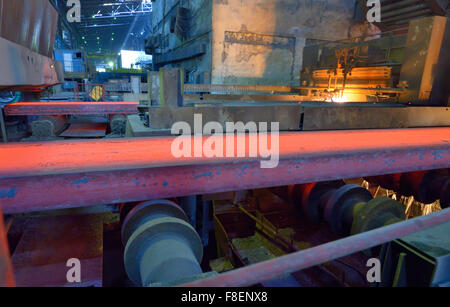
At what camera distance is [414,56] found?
4.25m

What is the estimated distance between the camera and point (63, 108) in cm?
647

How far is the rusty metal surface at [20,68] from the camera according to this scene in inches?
146

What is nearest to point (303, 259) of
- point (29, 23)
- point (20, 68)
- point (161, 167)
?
point (161, 167)

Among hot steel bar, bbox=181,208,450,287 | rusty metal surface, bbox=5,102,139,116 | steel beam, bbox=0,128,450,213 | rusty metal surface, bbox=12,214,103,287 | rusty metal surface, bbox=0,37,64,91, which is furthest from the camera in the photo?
rusty metal surface, bbox=5,102,139,116

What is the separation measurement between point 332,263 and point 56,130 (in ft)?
22.1

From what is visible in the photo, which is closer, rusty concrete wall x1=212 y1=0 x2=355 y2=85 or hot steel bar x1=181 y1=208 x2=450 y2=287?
hot steel bar x1=181 y1=208 x2=450 y2=287

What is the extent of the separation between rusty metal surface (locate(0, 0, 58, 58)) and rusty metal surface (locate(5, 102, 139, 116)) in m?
1.25

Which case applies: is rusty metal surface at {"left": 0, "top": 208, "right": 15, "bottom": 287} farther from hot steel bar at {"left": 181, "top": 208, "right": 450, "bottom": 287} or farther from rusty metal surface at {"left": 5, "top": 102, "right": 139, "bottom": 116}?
rusty metal surface at {"left": 5, "top": 102, "right": 139, "bottom": 116}

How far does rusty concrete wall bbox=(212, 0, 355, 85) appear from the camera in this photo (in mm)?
11008

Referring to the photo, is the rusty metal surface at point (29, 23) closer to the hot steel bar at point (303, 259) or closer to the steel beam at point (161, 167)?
the steel beam at point (161, 167)

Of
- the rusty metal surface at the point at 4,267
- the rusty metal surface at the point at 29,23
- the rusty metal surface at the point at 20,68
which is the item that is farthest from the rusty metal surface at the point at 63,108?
the rusty metal surface at the point at 4,267

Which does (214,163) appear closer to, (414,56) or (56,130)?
(414,56)

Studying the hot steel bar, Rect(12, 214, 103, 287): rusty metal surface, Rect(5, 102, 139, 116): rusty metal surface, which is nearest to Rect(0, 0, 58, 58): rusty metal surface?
Rect(5, 102, 139, 116): rusty metal surface

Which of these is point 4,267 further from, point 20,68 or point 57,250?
point 20,68
